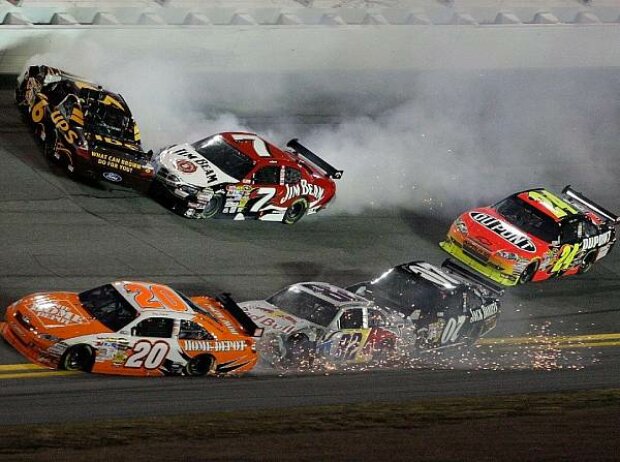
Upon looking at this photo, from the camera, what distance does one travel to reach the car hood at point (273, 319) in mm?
16781

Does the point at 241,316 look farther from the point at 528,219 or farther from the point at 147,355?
the point at 528,219

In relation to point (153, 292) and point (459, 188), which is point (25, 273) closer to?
point (153, 292)

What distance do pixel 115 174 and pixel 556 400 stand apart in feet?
27.1

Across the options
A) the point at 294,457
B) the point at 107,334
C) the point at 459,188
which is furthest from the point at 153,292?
the point at 459,188

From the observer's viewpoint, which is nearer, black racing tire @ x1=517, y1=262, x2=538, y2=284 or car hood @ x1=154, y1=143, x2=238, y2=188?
car hood @ x1=154, y1=143, x2=238, y2=188

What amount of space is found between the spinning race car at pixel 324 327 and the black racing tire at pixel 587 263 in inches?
200

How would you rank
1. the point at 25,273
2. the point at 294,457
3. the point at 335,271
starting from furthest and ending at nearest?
the point at 335,271
the point at 25,273
the point at 294,457

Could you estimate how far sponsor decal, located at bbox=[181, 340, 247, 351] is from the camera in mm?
15891

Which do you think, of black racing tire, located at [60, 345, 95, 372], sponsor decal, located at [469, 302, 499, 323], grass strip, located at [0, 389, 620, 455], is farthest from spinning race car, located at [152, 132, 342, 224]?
grass strip, located at [0, 389, 620, 455]

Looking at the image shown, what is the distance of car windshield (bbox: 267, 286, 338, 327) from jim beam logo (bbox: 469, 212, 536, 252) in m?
4.83

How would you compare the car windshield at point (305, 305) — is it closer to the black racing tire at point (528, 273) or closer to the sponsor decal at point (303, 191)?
the sponsor decal at point (303, 191)

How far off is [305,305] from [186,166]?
14.6 feet

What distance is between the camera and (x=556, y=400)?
16.4 metres

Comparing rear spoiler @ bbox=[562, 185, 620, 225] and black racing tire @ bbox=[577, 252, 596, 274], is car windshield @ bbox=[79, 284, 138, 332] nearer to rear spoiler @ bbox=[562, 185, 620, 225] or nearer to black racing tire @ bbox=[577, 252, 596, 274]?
black racing tire @ bbox=[577, 252, 596, 274]
